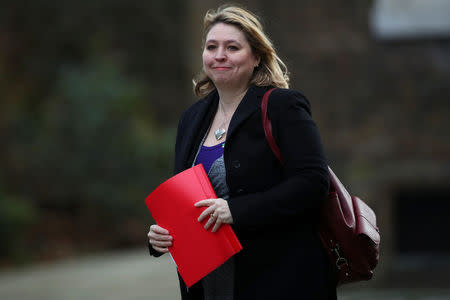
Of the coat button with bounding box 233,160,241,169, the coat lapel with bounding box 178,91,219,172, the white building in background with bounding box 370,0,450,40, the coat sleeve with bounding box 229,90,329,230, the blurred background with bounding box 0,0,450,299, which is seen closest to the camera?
the coat sleeve with bounding box 229,90,329,230

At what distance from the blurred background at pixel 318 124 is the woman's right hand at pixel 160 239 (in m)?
4.55

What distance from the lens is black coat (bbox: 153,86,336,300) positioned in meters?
2.44

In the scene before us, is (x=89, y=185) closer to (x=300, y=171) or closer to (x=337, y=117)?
(x=337, y=117)

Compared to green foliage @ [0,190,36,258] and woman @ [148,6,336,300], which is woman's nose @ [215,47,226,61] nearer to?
woman @ [148,6,336,300]

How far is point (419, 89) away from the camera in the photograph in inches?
303

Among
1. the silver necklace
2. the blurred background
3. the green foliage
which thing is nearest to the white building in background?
the blurred background

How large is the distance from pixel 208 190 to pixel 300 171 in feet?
1.24

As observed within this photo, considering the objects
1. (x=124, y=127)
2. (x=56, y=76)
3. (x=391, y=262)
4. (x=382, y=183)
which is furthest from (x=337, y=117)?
(x=56, y=76)

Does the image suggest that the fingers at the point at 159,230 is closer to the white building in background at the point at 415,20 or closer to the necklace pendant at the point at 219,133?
the necklace pendant at the point at 219,133

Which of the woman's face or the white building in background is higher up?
the white building in background

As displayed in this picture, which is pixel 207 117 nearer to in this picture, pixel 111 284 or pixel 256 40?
pixel 256 40

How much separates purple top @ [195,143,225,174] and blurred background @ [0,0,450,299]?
461 cm

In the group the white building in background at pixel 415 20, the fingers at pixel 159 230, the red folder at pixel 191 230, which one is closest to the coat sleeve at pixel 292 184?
the red folder at pixel 191 230

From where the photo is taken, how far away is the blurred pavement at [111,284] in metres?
7.23
